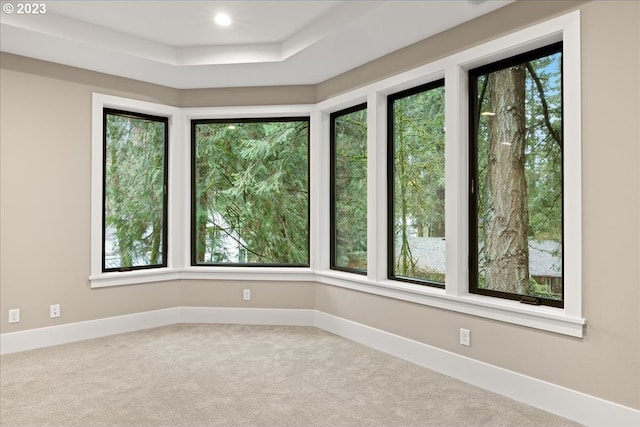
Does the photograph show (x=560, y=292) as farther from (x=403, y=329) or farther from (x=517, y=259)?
(x=403, y=329)

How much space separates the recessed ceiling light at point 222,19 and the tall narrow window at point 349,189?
1496mm

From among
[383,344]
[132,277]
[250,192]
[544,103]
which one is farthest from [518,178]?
[132,277]

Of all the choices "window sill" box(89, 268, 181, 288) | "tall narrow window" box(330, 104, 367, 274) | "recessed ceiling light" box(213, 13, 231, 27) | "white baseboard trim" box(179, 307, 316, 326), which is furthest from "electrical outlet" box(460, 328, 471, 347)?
"window sill" box(89, 268, 181, 288)

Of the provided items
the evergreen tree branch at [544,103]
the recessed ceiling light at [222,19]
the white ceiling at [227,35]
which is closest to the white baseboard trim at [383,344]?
the evergreen tree branch at [544,103]

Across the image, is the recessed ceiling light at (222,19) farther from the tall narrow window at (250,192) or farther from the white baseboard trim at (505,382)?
the white baseboard trim at (505,382)

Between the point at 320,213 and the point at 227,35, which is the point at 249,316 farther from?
the point at 227,35

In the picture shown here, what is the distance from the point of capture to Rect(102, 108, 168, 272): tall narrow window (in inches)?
182

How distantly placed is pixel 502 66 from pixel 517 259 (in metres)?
1.36

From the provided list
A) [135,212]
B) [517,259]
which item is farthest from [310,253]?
[517,259]

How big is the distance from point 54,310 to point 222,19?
9.90ft

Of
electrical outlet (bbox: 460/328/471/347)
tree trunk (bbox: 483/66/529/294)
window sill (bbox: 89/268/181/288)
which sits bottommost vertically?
electrical outlet (bbox: 460/328/471/347)

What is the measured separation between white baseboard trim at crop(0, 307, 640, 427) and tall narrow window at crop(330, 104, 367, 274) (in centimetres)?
66

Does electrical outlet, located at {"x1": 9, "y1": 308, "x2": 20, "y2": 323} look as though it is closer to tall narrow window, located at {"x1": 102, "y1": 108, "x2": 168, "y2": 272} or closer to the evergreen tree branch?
tall narrow window, located at {"x1": 102, "y1": 108, "x2": 168, "y2": 272}

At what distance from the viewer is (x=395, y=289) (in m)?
3.78
